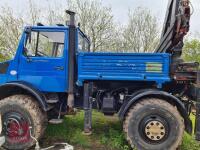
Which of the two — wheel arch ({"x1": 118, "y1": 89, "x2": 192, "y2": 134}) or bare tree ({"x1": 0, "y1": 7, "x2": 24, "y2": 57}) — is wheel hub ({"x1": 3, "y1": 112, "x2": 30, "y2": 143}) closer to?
wheel arch ({"x1": 118, "y1": 89, "x2": 192, "y2": 134})

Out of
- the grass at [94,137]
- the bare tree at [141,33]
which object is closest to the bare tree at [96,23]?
the bare tree at [141,33]

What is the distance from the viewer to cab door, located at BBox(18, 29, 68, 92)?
23.9 feet

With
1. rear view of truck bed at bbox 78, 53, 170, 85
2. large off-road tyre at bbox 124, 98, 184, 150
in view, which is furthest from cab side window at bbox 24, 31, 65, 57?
large off-road tyre at bbox 124, 98, 184, 150

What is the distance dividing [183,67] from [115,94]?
65.3 inches

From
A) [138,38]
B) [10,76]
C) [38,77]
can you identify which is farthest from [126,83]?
[138,38]

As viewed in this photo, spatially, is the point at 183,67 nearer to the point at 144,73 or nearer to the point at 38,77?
the point at 144,73

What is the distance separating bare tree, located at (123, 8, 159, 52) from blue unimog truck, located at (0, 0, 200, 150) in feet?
53.3

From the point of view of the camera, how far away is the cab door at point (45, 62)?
23.9 feet

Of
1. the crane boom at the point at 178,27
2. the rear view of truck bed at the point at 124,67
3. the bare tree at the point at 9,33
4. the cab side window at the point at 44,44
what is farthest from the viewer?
the bare tree at the point at 9,33

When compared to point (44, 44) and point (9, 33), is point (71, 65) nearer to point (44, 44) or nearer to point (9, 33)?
point (44, 44)

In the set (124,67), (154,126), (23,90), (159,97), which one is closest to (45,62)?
(23,90)

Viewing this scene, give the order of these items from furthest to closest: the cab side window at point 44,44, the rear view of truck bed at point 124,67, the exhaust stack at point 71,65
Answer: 1. the cab side window at point 44,44
2. the exhaust stack at point 71,65
3. the rear view of truck bed at point 124,67

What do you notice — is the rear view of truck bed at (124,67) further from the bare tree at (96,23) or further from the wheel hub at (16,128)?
the bare tree at (96,23)

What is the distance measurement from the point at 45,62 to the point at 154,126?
9.13ft
